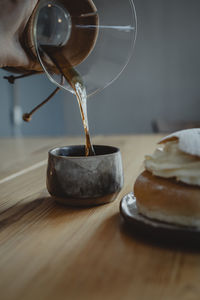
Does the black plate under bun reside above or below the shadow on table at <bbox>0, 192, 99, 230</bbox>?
above

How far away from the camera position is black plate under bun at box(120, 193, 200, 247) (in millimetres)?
421

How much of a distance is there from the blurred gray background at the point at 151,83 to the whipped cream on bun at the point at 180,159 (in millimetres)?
2594

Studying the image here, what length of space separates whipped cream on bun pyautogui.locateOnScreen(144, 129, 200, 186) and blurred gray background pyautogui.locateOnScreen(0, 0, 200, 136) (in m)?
2.59

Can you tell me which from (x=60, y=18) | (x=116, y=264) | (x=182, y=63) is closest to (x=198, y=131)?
(x=116, y=264)

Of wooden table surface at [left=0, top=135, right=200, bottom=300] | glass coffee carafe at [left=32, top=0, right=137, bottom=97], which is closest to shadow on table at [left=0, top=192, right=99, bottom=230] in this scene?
wooden table surface at [left=0, top=135, right=200, bottom=300]

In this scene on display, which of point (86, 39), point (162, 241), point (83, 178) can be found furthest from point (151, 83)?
point (162, 241)

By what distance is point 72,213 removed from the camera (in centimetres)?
58

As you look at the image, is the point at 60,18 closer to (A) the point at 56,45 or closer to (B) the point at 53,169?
(A) the point at 56,45

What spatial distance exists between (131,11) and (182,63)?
282cm

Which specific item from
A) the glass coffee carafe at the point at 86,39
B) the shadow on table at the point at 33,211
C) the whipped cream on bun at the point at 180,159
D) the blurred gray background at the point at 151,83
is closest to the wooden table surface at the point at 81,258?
the shadow on table at the point at 33,211

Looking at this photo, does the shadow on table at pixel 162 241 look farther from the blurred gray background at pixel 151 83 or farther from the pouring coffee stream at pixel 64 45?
the blurred gray background at pixel 151 83

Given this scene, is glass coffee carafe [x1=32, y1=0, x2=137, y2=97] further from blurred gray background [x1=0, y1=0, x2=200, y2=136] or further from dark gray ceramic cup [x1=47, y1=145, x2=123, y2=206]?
blurred gray background [x1=0, y1=0, x2=200, y2=136]

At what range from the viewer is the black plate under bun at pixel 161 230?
0.42m

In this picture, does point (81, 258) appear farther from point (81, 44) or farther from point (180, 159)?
point (81, 44)
